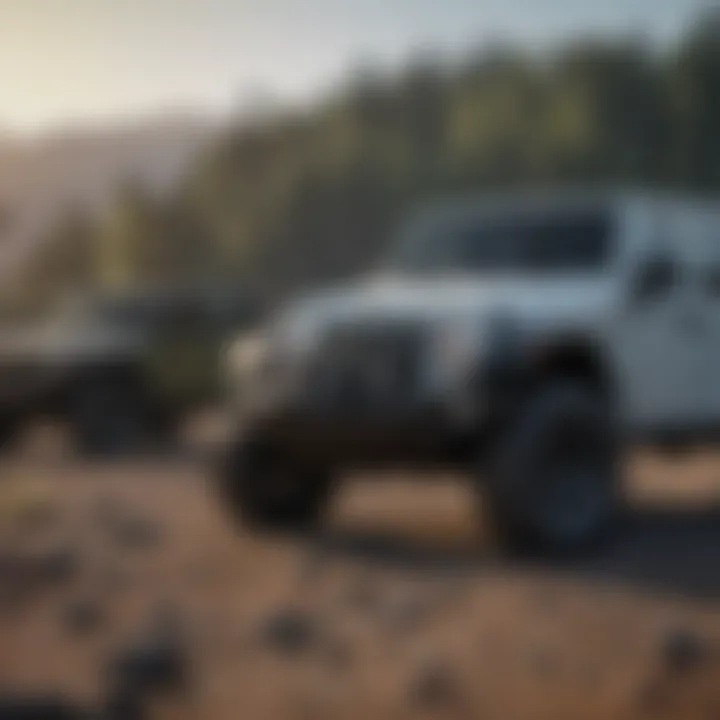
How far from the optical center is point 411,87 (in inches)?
109

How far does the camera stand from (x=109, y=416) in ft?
10.4

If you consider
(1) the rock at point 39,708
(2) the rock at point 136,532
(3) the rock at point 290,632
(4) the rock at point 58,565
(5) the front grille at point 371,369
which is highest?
(5) the front grille at point 371,369

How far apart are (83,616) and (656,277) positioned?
1351 mm

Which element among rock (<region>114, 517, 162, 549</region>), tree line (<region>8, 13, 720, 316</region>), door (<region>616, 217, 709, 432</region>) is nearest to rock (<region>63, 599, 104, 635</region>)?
rock (<region>114, 517, 162, 549</region>)

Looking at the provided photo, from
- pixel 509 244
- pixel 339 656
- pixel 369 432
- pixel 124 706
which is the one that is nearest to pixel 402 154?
pixel 509 244

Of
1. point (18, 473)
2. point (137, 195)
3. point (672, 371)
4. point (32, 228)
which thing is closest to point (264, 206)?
point (137, 195)

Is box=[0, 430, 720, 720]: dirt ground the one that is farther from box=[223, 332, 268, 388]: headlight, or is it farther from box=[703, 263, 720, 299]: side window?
box=[703, 263, 720, 299]: side window

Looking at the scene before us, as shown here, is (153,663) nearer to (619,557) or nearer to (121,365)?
(121,365)

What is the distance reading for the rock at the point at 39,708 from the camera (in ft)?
9.39

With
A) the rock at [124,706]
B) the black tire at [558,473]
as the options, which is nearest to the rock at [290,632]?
the rock at [124,706]

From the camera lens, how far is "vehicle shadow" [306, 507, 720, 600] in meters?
3.31

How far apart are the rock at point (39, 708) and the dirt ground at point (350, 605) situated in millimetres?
30

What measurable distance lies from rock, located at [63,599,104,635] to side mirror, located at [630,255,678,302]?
1.24 metres

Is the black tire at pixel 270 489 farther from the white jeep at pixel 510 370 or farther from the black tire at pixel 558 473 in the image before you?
the black tire at pixel 558 473
